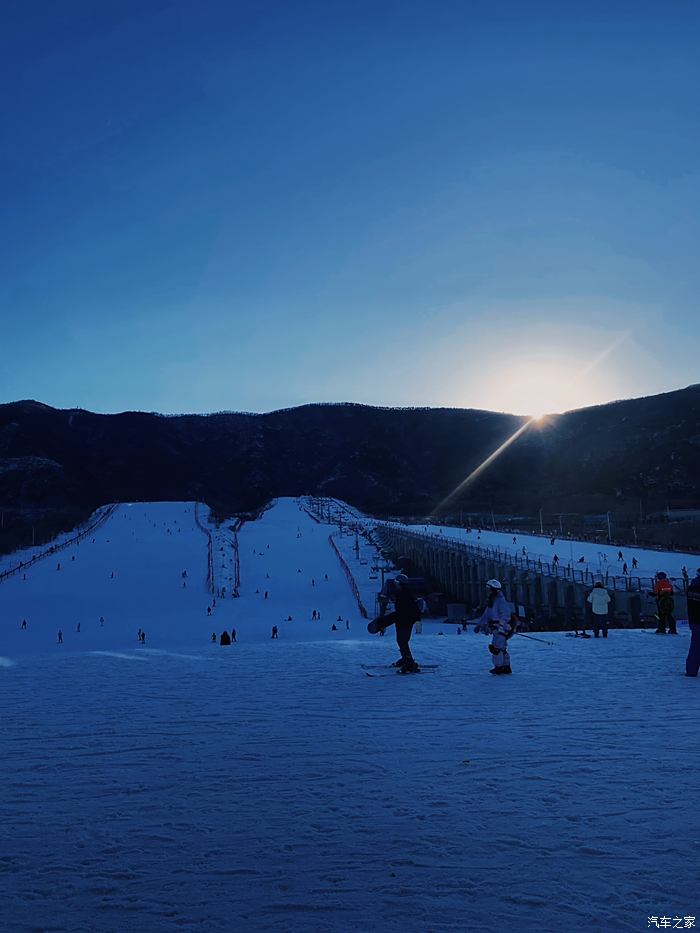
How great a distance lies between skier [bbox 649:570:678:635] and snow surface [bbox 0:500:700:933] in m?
2.72

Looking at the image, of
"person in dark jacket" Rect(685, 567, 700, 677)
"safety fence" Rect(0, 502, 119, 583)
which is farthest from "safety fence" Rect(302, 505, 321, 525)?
"person in dark jacket" Rect(685, 567, 700, 677)

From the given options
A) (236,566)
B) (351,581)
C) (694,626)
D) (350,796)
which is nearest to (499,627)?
(694,626)

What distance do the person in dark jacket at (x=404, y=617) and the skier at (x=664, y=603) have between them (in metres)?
6.06

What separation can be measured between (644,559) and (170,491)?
15730 cm

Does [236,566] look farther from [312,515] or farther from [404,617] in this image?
[404,617]

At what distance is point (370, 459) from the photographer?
180 meters

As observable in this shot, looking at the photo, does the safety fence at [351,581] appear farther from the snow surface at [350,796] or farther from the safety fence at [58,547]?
the snow surface at [350,796]

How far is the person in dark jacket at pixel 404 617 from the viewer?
1013cm

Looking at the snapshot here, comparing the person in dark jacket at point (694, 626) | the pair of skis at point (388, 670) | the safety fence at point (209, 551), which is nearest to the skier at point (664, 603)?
the person in dark jacket at point (694, 626)

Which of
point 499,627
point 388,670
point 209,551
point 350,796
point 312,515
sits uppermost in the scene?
point 312,515

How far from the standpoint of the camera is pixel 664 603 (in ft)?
46.6

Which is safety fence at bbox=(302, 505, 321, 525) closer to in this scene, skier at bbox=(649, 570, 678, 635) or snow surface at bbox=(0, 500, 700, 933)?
skier at bbox=(649, 570, 678, 635)

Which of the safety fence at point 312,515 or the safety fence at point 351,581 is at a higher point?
the safety fence at point 312,515

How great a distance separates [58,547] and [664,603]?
174 ft
